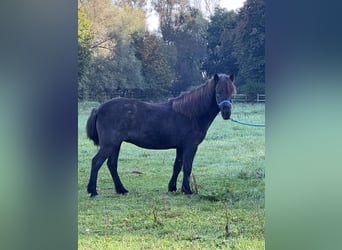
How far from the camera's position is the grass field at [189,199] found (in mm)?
3213

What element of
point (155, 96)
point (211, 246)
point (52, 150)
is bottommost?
point (211, 246)

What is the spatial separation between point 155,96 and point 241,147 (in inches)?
26.2

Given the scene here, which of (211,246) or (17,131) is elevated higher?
(17,131)

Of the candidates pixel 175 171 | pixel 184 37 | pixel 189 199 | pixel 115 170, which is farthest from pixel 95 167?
pixel 184 37

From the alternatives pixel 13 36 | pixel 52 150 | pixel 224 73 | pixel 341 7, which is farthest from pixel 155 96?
pixel 341 7

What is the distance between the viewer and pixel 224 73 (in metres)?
3.27

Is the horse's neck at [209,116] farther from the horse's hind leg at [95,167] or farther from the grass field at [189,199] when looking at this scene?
the horse's hind leg at [95,167]

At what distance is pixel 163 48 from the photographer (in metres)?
3.29

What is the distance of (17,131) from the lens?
10.7 ft

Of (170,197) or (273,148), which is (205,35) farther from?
(170,197)

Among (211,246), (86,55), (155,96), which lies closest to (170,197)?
(211,246)

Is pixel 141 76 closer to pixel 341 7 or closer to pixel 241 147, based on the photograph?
Result: pixel 241 147

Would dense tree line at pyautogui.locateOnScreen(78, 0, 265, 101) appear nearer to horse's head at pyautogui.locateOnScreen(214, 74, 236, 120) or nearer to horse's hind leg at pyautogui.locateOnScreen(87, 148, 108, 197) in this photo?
horse's head at pyautogui.locateOnScreen(214, 74, 236, 120)

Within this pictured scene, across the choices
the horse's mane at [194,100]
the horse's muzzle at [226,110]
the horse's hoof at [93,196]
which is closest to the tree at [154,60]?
the horse's mane at [194,100]
